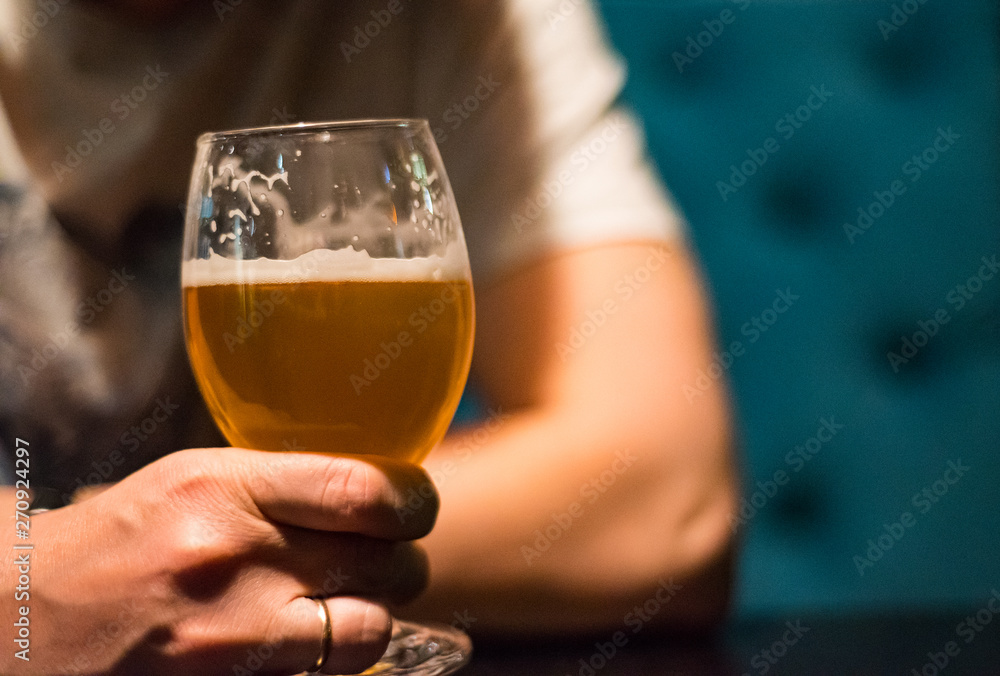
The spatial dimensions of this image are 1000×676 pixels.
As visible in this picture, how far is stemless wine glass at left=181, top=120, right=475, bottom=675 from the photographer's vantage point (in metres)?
0.45

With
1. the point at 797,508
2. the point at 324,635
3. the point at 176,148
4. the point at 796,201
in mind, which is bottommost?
the point at 797,508

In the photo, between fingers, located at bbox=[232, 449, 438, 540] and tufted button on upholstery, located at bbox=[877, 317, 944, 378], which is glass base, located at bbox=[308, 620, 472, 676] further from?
tufted button on upholstery, located at bbox=[877, 317, 944, 378]

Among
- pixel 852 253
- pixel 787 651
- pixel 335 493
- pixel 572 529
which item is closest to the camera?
pixel 335 493

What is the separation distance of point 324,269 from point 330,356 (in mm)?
43

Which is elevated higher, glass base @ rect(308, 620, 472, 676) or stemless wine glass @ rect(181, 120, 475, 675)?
stemless wine glass @ rect(181, 120, 475, 675)

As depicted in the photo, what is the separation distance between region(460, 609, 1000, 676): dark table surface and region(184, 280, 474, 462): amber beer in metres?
0.16

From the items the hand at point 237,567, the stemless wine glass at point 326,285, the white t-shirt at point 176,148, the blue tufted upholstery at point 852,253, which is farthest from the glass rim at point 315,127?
the blue tufted upholstery at point 852,253

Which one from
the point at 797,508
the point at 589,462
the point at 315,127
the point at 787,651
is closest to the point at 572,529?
the point at 589,462

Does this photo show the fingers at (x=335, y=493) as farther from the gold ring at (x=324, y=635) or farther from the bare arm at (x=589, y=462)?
the bare arm at (x=589, y=462)

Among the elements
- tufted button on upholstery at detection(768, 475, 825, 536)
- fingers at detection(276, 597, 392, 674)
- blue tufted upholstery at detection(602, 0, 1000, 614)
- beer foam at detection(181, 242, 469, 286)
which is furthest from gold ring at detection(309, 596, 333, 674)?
tufted button on upholstery at detection(768, 475, 825, 536)

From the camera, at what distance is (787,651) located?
0.56 metres

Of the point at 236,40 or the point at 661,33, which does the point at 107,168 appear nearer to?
the point at 236,40

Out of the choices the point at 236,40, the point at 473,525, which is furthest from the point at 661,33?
the point at 473,525

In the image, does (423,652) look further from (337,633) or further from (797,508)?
(797,508)
